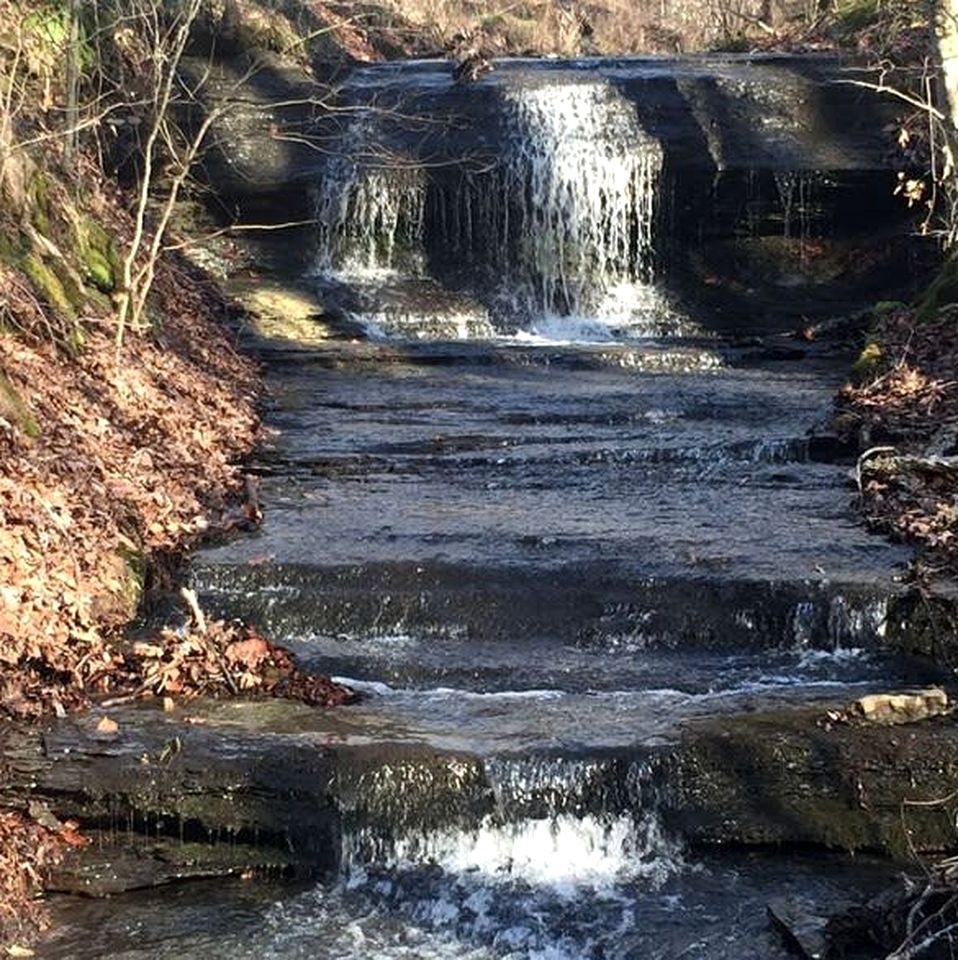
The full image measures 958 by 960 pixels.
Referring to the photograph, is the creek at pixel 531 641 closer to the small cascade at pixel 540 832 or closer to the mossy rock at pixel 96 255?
the small cascade at pixel 540 832

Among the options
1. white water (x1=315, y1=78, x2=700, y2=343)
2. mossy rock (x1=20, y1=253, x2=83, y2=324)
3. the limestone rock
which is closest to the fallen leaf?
the limestone rock

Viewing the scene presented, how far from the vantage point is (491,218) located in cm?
2012

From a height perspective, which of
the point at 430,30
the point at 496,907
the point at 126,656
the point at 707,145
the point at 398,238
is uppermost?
the point at 430,30

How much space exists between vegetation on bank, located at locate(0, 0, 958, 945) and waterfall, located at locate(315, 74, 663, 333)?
2.59m

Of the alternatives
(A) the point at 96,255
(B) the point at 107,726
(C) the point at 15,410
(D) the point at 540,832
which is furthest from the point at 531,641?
(A) the point at 96,255

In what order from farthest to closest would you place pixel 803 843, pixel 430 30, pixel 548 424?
pixel 430 30 < pixel 548 424 < pixel 803 843

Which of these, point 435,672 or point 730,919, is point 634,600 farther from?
point 730,919

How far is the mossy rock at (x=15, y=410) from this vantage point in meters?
8.62

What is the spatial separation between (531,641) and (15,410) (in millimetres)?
3442

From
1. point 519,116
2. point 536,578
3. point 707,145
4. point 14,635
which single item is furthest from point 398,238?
point 14,635

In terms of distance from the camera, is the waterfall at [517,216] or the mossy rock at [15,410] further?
the waterfall at [517,216]

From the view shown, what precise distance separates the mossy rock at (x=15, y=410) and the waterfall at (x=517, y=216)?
1086cm

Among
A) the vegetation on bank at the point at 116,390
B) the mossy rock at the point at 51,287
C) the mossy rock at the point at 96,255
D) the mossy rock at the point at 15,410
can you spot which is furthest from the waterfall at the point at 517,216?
the mossy rock at the point at 15,410

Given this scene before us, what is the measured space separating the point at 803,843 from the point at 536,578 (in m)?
2.58
